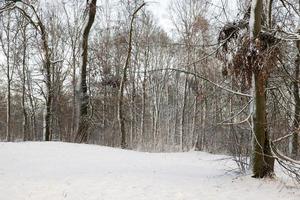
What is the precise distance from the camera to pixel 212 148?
72.4 ft

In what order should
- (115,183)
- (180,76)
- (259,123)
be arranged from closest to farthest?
1. (115,183)
2. (259,123)
3. (180,76)

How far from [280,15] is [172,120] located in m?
28.6

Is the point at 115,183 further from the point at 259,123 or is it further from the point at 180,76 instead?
the point at 180,76

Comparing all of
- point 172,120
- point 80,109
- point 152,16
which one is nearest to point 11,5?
point 80,109

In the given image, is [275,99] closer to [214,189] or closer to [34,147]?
[214,189]

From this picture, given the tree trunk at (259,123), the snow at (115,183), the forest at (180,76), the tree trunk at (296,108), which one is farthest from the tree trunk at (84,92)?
the tree trunk at (259,123)

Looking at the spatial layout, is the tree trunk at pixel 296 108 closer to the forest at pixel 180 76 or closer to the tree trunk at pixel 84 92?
the forest at pixel 180 76

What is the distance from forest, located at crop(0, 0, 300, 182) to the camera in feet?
26.1

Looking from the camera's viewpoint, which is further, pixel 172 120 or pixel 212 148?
pixel 172 120

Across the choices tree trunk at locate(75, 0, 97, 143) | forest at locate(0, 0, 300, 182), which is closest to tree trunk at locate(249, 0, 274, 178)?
forest at locate(0, 0, 300, 182)

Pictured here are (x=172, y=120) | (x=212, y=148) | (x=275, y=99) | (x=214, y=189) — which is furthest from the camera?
(x=172, y=120)

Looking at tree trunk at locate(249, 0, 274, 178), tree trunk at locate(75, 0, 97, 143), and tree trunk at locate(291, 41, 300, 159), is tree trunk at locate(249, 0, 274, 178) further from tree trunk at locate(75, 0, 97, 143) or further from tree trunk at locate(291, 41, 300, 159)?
tree trunk at locate(75, 0, 97, 143)

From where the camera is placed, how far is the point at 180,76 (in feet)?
87.4

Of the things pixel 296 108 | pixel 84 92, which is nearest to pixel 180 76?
pixel 84 92
